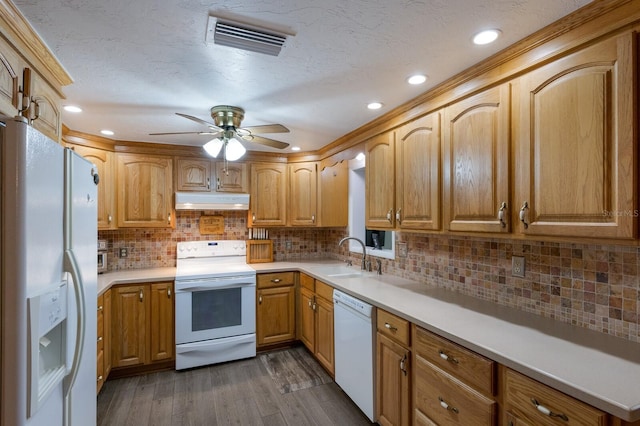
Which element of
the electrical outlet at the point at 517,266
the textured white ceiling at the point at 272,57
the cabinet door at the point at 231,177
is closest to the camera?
the textured white ceiling at the point at 272,57

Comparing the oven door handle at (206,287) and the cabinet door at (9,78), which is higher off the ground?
the cabinet door at (9,78)

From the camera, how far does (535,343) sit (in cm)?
134

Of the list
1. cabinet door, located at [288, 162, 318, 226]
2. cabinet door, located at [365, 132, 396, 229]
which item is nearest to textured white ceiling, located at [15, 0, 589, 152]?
cabinet door, located at [365, 132, 396, 229]

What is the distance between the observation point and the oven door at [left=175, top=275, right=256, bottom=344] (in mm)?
3027

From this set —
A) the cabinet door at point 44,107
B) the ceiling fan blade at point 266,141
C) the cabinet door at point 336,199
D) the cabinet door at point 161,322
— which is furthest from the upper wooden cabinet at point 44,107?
the cabinet door at point 336,199

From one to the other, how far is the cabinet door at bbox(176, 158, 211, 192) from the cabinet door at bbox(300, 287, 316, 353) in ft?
5.12

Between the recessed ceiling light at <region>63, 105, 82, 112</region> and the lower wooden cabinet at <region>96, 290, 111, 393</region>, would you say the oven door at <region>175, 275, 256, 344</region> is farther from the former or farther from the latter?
the recessed ceiling light at <region>63, 105, 82, 112</region>

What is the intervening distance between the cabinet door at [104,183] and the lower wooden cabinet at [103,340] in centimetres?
69

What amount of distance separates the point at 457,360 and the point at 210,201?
9.12ft

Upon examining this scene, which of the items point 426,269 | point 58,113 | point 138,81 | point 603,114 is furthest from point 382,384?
point 58,113

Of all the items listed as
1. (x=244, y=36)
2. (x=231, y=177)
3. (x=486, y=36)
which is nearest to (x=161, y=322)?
(x=231, y=177)

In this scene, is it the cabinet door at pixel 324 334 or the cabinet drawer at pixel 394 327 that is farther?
the cabinet door at pixel 324 334

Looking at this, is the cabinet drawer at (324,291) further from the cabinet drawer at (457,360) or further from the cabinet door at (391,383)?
the cabinet drawer at (457,360)

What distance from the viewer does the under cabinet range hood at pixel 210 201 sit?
335cm
